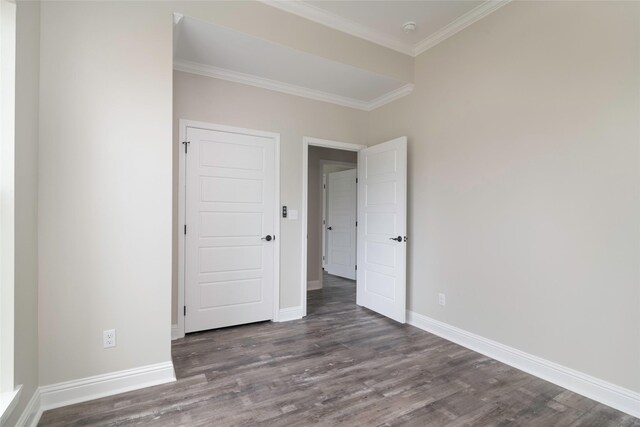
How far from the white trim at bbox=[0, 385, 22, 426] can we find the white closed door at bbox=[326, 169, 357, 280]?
4.83 m

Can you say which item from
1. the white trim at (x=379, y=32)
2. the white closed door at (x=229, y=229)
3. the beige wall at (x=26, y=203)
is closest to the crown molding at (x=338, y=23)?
the white trim at (x=379, y=32)

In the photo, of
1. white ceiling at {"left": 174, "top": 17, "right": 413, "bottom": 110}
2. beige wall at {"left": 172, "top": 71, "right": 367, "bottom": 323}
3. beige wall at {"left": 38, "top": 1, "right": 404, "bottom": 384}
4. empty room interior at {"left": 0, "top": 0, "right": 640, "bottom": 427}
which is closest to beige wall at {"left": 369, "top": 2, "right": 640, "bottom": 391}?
empty room interior at {"left": 0, "top": 0, "right": 640, "bottom": 427}

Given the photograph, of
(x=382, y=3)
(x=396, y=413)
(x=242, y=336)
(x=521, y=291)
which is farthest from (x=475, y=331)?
(x=382, y=3)

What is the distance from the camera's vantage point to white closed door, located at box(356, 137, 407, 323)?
3473mm

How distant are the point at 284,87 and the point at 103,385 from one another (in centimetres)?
317

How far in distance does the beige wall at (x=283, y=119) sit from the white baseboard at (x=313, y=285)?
1386 millimetres

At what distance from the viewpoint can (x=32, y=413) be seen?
1799mm

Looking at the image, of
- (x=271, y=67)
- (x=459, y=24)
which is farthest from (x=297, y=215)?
(x=459, y=24)

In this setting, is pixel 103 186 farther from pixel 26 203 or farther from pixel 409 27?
pixel 409 27

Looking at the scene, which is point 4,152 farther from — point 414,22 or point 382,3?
point 414,22

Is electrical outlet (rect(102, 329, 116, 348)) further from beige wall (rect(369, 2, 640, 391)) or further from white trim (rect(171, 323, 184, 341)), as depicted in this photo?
beige wall (rect(369, 2, 640, 391))

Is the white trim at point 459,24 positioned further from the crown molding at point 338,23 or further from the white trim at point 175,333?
the white trim at point 175,333

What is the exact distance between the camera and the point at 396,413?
193 cm

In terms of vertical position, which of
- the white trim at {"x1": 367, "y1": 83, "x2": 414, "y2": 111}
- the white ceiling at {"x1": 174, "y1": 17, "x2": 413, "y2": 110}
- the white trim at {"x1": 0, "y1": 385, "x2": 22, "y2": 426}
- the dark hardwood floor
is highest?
the white ceiling at {"x1": 174, "y1": 17, "x2": 413, "y2": 110}
